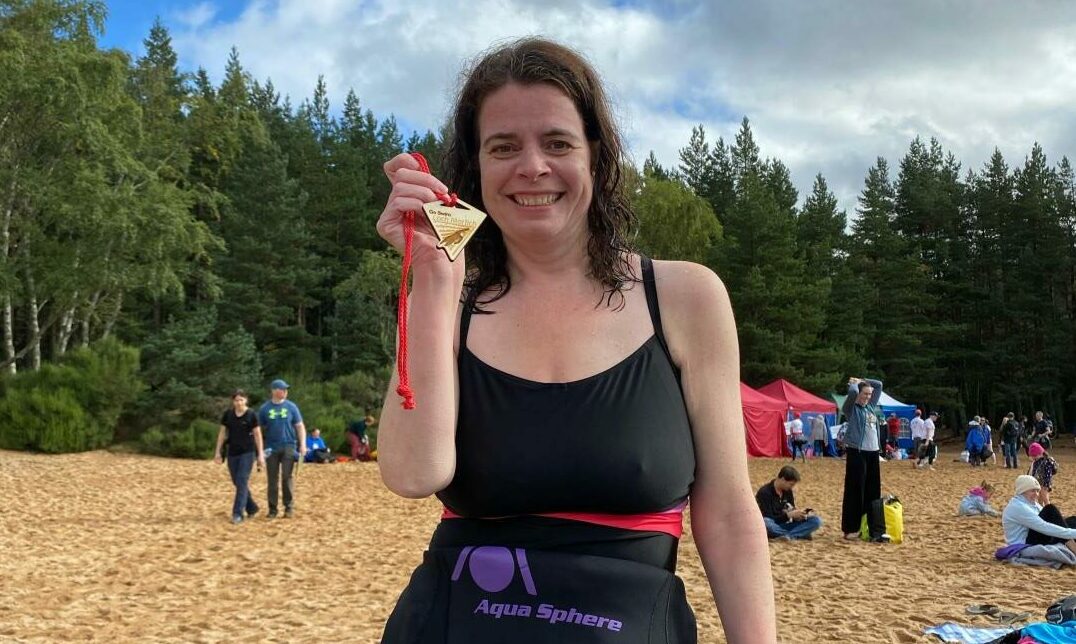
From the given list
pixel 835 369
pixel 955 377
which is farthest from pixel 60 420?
pixel 955 377

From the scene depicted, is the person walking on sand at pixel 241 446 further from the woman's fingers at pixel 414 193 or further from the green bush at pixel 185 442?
the green bush at pixel 185 442

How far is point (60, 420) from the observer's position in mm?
23672

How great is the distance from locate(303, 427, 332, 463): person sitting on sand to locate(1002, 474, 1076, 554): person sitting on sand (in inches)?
737

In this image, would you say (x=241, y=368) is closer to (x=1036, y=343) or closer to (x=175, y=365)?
(x=175, y=365)

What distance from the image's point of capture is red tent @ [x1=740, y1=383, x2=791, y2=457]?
89.1 feet

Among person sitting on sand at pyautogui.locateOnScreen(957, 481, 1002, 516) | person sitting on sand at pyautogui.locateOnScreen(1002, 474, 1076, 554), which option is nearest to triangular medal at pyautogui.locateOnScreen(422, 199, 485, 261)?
person sitting on sand at pyautogui.locateOnScreen(1002, 474, 1076, 554)

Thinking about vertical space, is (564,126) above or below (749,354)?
below

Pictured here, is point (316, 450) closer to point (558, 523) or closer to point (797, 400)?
point (797, 400)

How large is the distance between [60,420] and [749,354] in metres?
27.2

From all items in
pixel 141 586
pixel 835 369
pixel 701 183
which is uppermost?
pixel 701 183

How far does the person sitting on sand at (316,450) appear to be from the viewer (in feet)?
78.5

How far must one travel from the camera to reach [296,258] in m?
43.3

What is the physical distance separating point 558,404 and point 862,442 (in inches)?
381

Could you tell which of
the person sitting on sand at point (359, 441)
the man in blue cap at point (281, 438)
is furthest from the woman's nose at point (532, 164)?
the person sitting on sand at point (359, 441)
